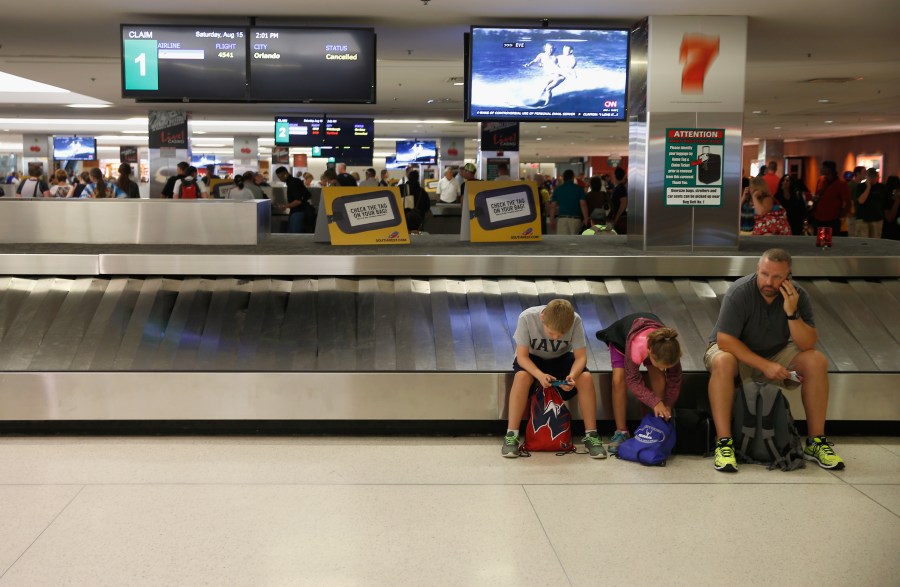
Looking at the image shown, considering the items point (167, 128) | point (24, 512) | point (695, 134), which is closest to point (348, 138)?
point (167, 128)

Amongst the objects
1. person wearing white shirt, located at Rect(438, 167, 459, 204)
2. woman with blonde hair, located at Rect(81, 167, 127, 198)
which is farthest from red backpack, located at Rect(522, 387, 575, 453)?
person wearing white shirt, located at Rect(438, 167, 459, 204)

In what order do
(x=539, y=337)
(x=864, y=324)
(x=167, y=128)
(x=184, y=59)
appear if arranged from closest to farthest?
(x=539, y=337), (x=864, y=324), (x=184, y=59), (x=167, y=128)

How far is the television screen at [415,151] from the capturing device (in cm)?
2995

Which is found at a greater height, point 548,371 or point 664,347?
point 664,347

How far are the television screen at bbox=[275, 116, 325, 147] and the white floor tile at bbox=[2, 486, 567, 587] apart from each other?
16184 mm

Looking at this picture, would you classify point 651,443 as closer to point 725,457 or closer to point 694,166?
point 725,457

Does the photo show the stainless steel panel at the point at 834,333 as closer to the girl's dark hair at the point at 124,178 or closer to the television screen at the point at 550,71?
the television screen at the point at 550,71

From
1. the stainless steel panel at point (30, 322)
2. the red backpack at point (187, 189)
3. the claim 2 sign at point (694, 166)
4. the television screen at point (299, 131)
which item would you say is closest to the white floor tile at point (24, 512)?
the stainless steel panel at point (30, 322)

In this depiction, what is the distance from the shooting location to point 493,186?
28.9 feet

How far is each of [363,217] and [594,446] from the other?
3562 millimetres

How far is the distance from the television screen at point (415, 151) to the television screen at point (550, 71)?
843 inches

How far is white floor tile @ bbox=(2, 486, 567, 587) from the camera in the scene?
3.81 m

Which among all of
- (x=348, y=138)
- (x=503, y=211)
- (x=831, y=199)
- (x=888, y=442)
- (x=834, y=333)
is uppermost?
(x=348, y=138)

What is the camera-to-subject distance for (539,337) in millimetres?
5738
